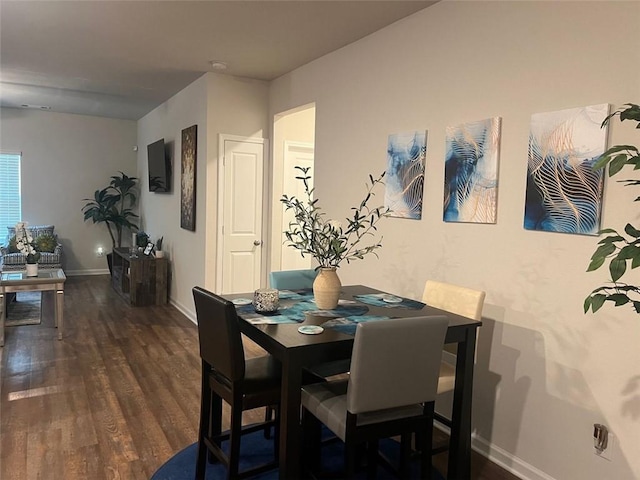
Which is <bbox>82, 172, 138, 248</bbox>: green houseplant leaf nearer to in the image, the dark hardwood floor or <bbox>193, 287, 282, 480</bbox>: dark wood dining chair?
the dark hardwood floor

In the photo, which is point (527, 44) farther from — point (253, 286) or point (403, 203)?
point (253, 286)

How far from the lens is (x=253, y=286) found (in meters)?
5.39

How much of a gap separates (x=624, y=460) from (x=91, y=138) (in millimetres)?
8609

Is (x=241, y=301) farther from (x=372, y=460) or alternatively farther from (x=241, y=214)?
(x=241, y=214)

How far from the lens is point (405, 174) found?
3.30 metres

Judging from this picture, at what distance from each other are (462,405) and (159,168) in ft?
18.0

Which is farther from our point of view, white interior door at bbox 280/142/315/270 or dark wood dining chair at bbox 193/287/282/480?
white interior door at bbox 280/142/315/270

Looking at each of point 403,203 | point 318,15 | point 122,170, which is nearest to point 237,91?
point 318,15

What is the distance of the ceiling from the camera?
3215 mm

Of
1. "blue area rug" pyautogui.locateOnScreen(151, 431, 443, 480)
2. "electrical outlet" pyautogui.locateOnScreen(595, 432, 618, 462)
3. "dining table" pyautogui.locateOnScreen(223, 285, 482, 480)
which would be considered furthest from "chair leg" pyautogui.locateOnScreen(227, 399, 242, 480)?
"electrical outlet" pyautogui.locateOnScreen(595, 432, 618, 462)

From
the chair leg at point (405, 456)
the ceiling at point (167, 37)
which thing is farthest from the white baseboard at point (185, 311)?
the chair leg at point (405, 456)

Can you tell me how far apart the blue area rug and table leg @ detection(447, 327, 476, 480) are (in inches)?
8.7

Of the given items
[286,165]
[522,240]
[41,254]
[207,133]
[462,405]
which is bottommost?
[462,405]

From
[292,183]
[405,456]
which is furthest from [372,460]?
[292,183]
